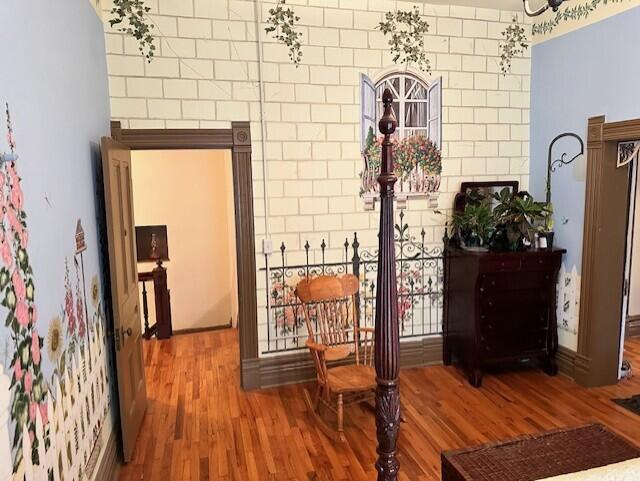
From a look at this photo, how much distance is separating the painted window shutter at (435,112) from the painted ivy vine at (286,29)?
1.25m

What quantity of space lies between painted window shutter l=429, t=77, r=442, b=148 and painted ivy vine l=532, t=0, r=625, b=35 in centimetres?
105

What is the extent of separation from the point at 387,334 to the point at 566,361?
310cm

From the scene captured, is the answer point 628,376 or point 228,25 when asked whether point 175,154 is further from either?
point 628,376

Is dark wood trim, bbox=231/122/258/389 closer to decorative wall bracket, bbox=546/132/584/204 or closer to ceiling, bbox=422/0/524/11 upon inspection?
ceiling, bbox=422/0/524/11

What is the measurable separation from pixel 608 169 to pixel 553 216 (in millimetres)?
662

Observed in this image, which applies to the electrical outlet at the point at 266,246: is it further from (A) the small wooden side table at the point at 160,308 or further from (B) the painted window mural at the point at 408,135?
(A) the small wooden side table at the point at 160,308

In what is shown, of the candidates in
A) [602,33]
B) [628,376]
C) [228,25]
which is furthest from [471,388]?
[228,25]

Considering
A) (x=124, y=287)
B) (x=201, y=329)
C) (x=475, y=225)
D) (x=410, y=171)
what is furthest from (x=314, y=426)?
(x=201, y=329)

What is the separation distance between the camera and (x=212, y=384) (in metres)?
4.20

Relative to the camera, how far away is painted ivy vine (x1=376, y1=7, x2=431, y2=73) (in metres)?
4.04

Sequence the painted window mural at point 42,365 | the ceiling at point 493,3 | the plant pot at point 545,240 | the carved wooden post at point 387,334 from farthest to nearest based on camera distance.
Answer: the plant pot at point 545,240, the ceiling at point 493,3, the carved wooden post at point 387,334, the painted window mural at point 42,365

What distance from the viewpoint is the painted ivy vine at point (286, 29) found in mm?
3762

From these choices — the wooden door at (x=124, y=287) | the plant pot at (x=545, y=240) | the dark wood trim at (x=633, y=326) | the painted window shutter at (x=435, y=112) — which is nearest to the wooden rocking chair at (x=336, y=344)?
the wooden door at (x=124, y=287)

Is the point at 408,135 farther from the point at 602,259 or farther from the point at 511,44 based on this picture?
the point at 602,259
